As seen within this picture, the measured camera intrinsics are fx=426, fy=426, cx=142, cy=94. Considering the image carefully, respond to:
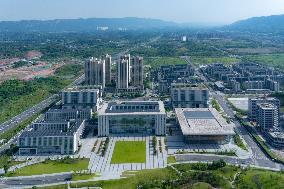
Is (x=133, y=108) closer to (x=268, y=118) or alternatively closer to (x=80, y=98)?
(x=80, y=98)

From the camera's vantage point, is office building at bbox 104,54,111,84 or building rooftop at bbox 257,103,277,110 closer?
building rooftop at bbox 257,103,277,110

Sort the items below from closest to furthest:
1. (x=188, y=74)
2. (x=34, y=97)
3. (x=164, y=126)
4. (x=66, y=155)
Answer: (x=66, y=155) → (x=164, y=126) → (x=34, y=97) → (x=188, y=74)

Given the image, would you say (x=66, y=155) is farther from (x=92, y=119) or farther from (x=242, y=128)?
(x=242, y=128)

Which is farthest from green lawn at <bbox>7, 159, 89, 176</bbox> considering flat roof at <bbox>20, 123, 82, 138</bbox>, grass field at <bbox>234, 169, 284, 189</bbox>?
grass field at <bbox>234, 169, 284, 189</bbox>

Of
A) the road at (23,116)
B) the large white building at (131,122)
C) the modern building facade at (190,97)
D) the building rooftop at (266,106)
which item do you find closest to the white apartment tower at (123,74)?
the road at (23,116)

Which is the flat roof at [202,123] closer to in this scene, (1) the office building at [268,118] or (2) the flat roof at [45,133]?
(1) the office building at [268,118]

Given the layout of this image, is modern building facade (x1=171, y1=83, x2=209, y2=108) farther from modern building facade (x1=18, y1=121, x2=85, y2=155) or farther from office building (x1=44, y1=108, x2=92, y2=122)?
modern building facade (x1=18, y1=121, x2=85, y2=155)

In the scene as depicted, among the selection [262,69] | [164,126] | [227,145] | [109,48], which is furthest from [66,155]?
[109,48]
